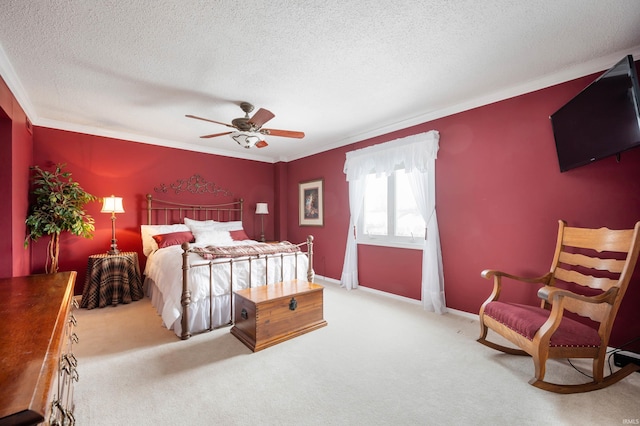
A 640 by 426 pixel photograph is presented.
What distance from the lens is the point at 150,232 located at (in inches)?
165

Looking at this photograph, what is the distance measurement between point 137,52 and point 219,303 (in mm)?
2459

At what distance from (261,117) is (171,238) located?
2.48 m

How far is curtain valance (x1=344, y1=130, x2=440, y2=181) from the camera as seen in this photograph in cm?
351

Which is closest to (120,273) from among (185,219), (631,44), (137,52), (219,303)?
(185,219)

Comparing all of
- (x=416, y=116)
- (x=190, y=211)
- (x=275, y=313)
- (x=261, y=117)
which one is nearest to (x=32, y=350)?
(x=275, y=313)

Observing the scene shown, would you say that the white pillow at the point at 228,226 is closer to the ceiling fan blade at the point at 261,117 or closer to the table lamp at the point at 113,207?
the table lamp at the point at 113,207

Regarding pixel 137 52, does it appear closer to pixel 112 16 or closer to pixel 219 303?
pixel 112 16

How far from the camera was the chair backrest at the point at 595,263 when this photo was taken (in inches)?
73.6

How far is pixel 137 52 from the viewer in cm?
221

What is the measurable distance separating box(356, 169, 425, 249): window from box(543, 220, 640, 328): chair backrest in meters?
1.47

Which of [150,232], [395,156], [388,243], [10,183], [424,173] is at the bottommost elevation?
[388,243]

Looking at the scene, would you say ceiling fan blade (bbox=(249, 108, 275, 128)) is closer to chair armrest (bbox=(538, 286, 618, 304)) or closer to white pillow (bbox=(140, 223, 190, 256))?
white pillow (bbox=(140, 223, 190, 256))

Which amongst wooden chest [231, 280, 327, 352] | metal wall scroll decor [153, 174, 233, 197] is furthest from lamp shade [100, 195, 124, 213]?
wooden chest [231, 280, 327, 352]

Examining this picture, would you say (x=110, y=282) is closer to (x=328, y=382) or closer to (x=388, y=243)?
(x=328, y=382)
